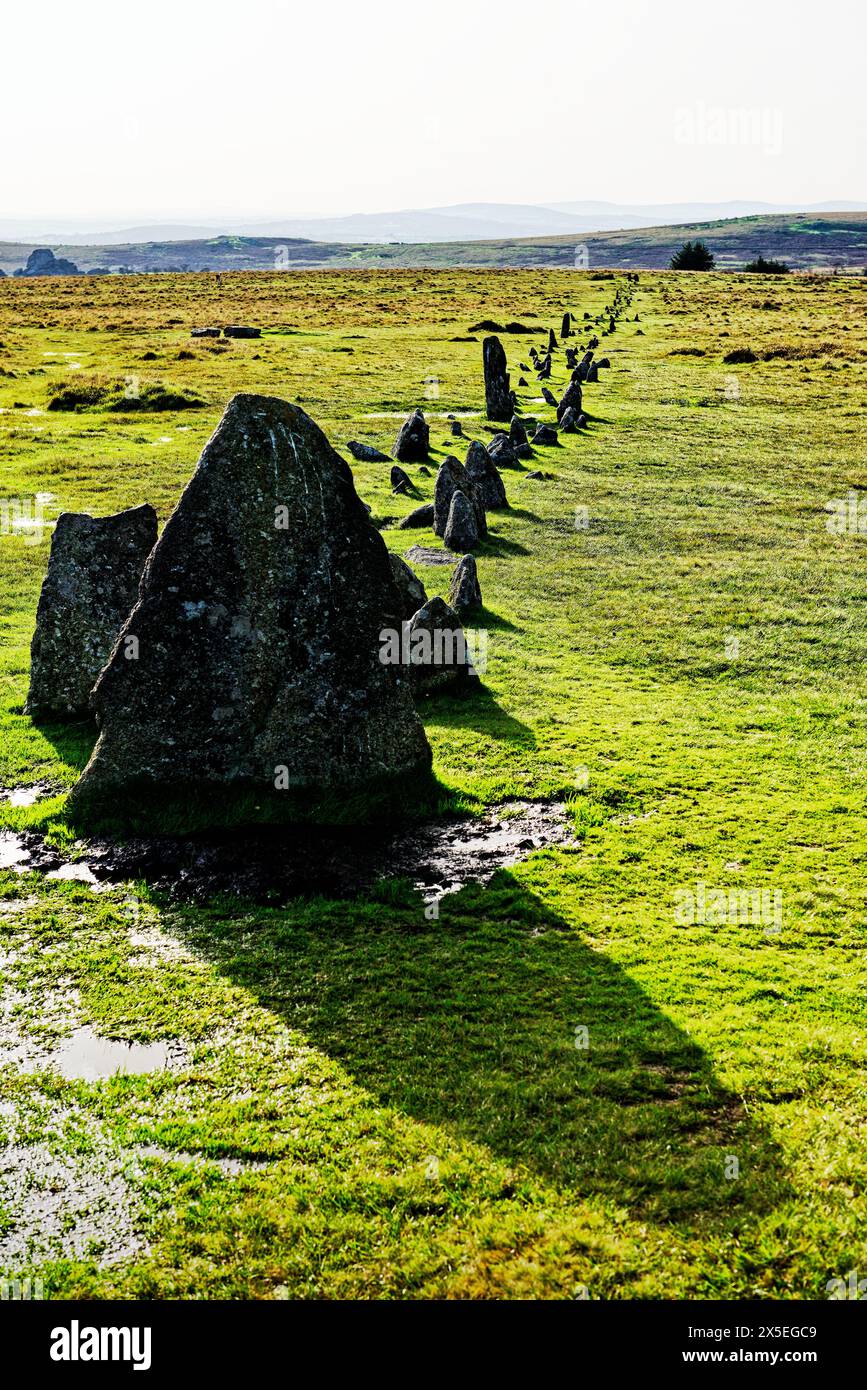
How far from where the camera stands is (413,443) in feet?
110

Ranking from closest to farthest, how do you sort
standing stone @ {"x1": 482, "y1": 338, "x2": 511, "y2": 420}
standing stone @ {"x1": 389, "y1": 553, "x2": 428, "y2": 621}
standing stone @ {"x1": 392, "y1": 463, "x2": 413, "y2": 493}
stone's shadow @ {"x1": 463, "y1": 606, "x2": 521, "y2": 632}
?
standing stone @ {"x1": 389, "y1": 553, "x2": 428, "y2": 621} → stone's shadow @ {"x1": 463, "y1": 606, "x2": 521, "y2": 632} → standing stone @ {"x1": 392, "y1": 463, "x2": 413, "y2": 493} → standing stone @ {"x1": 482, "y1": 338, "x2": 511, "y2": 420}

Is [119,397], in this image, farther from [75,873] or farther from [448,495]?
[75,873]

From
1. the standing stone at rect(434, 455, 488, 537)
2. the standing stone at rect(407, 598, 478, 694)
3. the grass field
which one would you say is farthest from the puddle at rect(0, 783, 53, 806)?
the standing stone at rect(434, 455, 488, 537)

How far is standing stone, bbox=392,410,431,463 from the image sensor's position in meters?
33.5

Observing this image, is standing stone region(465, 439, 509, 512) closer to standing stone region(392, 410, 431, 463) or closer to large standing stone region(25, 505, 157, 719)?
standing stone region(392, 410, 431, 463)

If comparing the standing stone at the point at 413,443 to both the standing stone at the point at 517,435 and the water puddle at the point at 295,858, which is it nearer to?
the standing stone at the point at 517,435

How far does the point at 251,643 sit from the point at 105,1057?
196 inches

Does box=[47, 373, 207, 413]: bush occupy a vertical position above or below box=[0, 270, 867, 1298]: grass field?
above

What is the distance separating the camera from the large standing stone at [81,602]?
14.5 meters

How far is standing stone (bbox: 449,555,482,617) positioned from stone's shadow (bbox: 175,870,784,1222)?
9.87 meters

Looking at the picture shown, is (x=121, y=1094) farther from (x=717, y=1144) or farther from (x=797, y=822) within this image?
(x=797, y=822)
